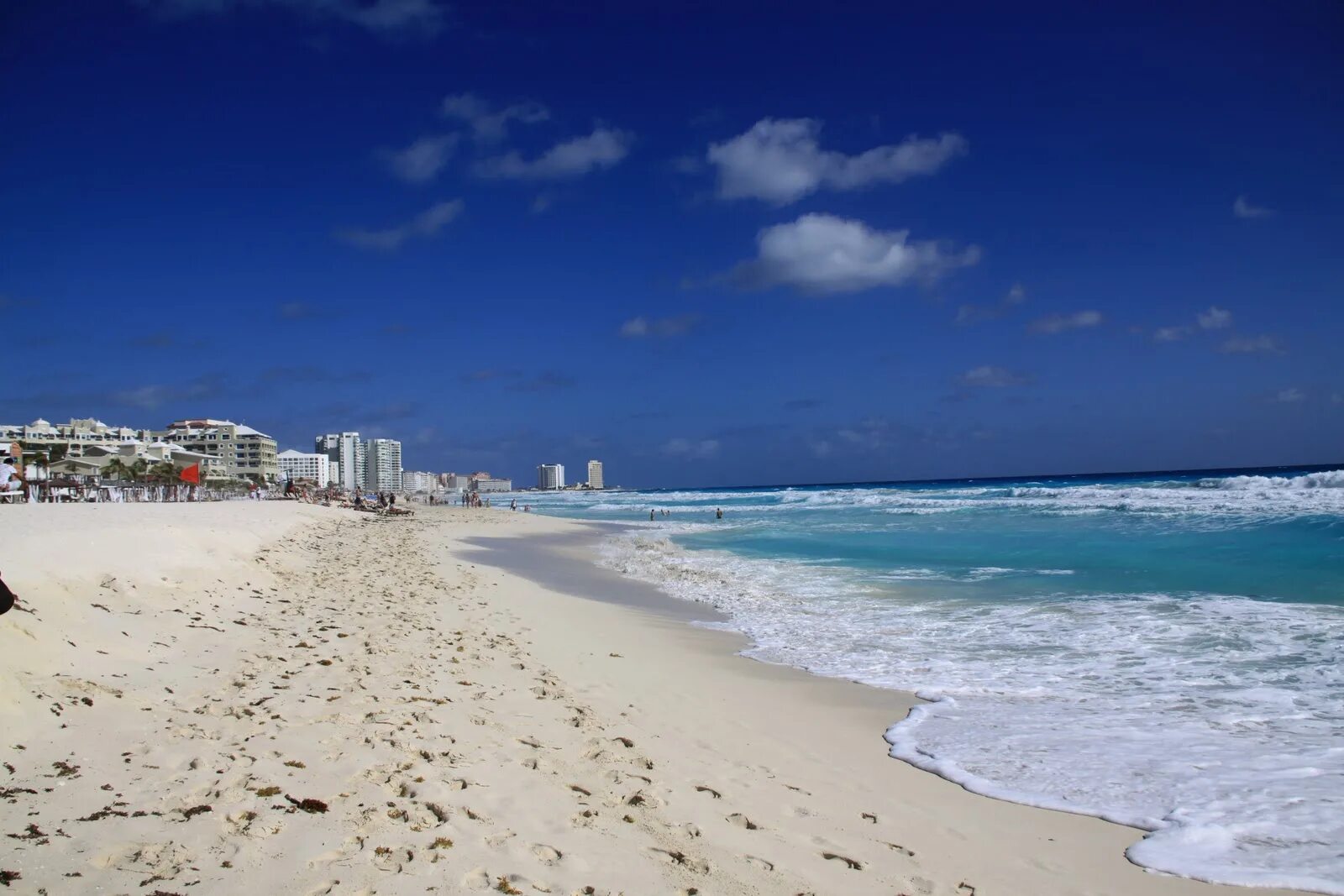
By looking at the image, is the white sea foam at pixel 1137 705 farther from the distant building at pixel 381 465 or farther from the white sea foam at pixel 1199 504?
the distant building at pixel 381 465

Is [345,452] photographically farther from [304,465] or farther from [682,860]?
[682,860]

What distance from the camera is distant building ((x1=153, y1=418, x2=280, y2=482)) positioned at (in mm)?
87500

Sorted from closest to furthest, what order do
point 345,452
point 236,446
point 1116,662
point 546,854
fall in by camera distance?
1. point 546,854
2. point 1116,662
3. point 236,446
4. point 345,452

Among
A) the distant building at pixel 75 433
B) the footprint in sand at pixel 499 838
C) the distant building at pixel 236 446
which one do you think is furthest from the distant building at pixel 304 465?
the footprint in sand at pixel 499 838

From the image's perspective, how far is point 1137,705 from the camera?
584cm

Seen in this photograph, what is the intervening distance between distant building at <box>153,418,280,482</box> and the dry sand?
88934 mm

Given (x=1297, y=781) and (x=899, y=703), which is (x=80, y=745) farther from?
(x=1297, y=781)

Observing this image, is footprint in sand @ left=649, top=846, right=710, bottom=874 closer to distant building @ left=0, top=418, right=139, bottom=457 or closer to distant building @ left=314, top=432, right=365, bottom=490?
distant building @ left=0, top=418, right=139, bottom=457

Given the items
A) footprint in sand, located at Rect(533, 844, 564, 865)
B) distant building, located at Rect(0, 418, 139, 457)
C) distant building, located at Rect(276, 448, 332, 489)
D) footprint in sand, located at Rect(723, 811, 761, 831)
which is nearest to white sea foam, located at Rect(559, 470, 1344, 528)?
footprint in sand, located at Rect(723, 811, 761, 831)

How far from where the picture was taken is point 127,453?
175ft

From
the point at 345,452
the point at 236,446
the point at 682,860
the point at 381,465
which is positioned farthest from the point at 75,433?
the point at 682,860

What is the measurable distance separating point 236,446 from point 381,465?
77.6 m

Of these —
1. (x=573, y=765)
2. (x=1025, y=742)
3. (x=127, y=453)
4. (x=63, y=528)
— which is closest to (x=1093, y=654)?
(x=1025, y=742)

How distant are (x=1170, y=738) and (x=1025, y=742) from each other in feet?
3.33
